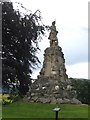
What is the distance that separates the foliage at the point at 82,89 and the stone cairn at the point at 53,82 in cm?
904

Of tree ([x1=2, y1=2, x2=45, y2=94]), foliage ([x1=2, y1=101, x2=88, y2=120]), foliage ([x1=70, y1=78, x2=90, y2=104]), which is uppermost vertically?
tree ([x1=2, y1=2, x2=45, y2=94])

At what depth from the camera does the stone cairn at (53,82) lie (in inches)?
1071

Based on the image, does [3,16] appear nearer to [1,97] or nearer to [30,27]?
[30,27]

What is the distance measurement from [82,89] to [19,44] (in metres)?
8.78

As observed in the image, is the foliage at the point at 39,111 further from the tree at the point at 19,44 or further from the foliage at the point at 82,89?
the foliage at the point at 82,89

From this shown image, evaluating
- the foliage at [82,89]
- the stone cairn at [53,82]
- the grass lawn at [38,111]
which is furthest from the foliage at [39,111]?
the foliage at [82,89]

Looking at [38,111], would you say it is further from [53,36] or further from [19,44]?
[19,44]


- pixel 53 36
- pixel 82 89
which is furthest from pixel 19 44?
pixel 82 89

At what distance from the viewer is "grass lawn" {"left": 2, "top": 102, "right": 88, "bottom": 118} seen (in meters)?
21.9

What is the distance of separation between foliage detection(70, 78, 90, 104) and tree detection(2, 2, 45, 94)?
5.26 metres

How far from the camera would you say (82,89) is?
129 ft

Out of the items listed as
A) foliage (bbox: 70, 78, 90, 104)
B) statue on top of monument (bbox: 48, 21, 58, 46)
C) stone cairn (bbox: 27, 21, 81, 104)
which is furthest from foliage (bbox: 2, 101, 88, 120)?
foliage (bbox: 70, 78, 90, 104)

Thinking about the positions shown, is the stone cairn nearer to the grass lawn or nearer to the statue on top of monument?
the statue on top of monument

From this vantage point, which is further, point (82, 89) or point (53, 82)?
point (82, 89)
